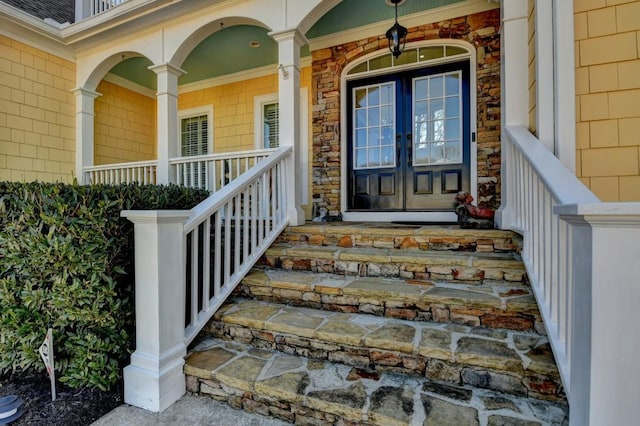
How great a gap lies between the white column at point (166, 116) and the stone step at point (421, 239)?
8.22 ft

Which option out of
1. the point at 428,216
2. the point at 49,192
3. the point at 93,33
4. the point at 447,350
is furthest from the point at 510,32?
the point at 93,33

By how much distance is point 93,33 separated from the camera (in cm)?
480

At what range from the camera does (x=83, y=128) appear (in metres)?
5.21

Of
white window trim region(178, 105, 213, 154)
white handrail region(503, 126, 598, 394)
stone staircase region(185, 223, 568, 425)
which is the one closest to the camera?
white handrail region(503, 126, 598, 394)

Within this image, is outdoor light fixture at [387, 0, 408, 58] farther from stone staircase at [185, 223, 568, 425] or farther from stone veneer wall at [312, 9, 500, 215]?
stone staircase at [185, 223, 568, 425]

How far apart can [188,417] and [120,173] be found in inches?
182

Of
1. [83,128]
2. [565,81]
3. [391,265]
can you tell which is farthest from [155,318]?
[83,128]

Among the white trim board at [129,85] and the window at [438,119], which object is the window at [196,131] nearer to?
the white trim board at [129,85]

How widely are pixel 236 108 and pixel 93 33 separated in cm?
229

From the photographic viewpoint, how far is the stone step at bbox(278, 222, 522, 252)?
8.43 feet

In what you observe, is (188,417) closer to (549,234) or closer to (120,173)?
(549,234)

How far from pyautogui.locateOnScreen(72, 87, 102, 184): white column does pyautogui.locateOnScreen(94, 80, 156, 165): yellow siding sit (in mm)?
515

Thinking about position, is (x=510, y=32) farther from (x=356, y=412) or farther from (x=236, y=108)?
(x=236, y=108)

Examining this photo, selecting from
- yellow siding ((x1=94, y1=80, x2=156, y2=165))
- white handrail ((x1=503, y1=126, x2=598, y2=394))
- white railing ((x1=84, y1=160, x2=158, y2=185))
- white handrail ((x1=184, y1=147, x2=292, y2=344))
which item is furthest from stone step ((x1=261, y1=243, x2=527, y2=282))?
yellow siding ((x1=94, y1=80, x2=156, y2=165))
